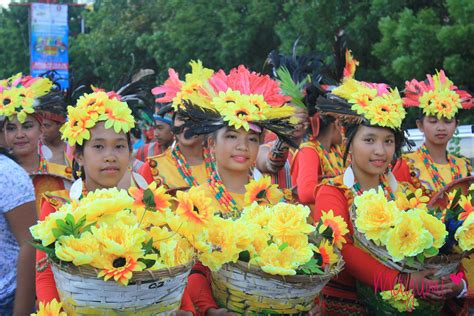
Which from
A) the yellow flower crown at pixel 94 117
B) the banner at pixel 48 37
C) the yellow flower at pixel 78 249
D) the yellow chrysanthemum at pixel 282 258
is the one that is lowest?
the banner at pixel 48 37

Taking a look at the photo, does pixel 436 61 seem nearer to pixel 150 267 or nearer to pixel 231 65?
pixel 231 65

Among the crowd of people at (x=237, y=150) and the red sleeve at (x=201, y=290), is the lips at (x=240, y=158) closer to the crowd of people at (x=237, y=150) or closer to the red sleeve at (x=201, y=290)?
the crowd of people at (x=237, y=150)

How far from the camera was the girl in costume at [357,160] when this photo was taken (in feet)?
14.2

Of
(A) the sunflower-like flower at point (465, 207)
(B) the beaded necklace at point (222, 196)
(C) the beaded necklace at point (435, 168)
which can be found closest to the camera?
(A) the sunflower-like flower at point (465, 207)

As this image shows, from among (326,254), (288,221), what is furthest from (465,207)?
(288,221)

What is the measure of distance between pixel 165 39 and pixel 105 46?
18.2ft

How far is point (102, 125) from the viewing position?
4277 millimetres

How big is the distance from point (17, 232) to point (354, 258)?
5.45 ft

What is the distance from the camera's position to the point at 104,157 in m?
4.24

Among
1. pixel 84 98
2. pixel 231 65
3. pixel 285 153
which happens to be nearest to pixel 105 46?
pixel 231 65

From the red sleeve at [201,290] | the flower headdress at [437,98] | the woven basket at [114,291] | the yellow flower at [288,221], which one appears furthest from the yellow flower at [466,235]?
the flower headdress at [437,98]

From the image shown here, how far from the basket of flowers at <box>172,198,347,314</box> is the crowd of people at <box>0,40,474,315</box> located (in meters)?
0.20

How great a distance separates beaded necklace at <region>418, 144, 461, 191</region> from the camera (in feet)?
23.5

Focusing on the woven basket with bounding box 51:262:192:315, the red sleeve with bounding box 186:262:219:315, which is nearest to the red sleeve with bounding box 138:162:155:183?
the red sleeve with bounding box 186:262:219:315
